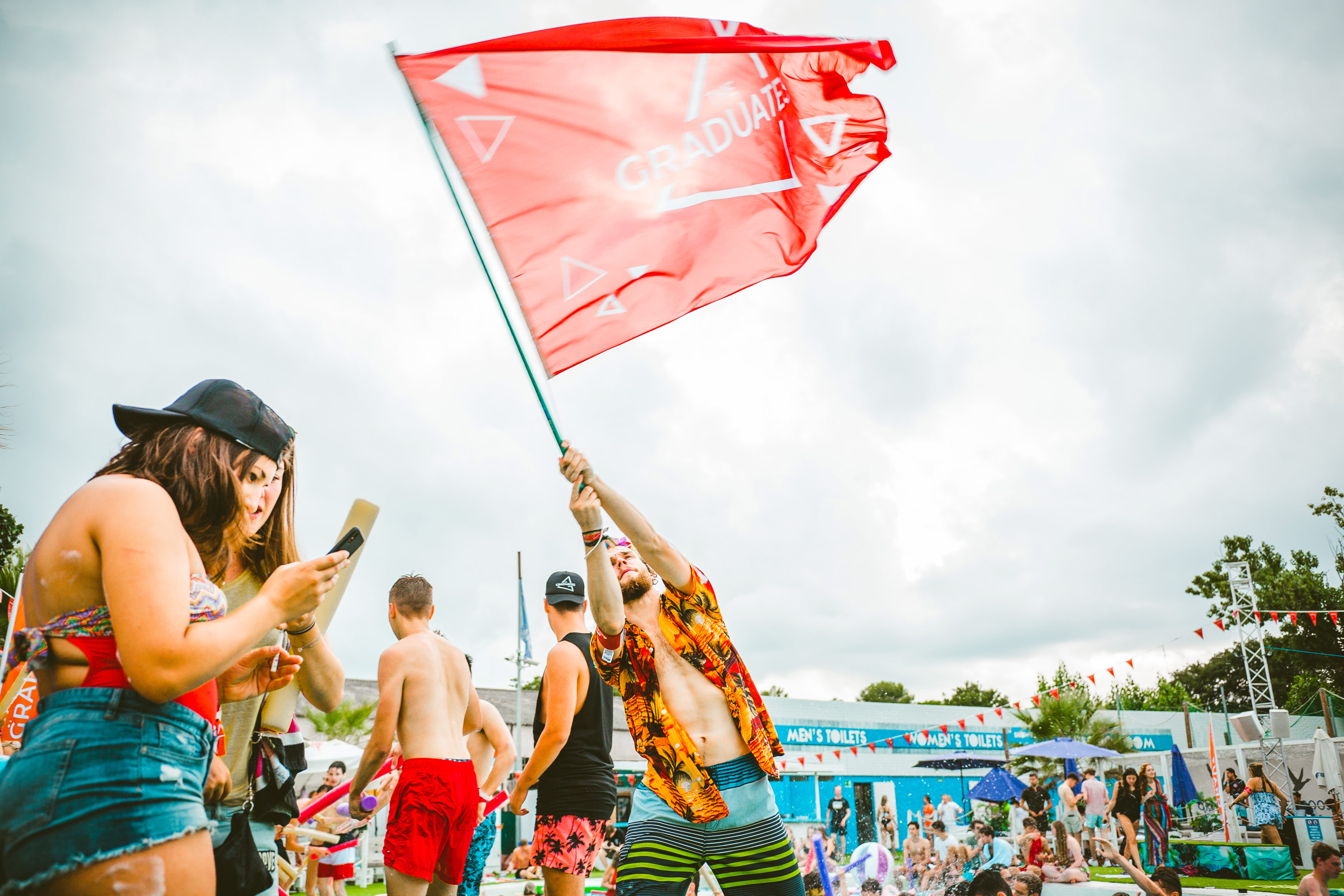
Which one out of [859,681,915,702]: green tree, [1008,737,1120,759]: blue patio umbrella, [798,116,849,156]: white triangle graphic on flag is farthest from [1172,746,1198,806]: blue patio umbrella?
[859,681,915,702]: green tree

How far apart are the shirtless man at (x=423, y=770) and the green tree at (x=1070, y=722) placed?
34992 mm

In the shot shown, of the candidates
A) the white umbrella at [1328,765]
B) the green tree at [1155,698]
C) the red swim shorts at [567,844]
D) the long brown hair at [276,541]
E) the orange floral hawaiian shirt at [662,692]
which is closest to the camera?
the long brown hair at [276,541]

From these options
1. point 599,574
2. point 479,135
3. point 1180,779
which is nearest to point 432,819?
point 599,574

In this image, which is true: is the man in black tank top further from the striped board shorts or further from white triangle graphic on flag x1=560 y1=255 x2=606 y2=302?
white triangle graphic on flag x1=560 y1=255 x2=606 y2=302

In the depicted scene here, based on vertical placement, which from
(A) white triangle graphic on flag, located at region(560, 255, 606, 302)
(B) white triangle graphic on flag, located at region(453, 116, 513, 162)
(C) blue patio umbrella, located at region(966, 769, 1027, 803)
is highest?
(B) white triangle graphic on flag, located at region(453, 116, 513, 162)

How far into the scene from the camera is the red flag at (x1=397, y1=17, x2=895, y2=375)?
357 cm

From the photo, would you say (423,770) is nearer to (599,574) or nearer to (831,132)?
(599,574)

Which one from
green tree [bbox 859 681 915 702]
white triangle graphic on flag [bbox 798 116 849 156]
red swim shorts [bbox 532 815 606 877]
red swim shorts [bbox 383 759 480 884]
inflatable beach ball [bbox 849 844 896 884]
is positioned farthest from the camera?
green tree [bbox 859 681 915 702]

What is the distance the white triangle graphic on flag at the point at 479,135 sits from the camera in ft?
11.5

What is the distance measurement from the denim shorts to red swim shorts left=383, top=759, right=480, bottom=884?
2733mm

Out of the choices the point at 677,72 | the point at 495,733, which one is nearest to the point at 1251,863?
the point at 495,733

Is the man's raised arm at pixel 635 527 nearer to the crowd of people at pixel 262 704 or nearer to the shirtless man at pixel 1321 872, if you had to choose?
the crowd of people at pixel 262 704

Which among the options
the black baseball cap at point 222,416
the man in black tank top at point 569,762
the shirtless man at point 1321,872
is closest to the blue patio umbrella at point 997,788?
the shirtless man at point 1321,872

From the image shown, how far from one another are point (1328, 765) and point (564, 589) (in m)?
21.2
